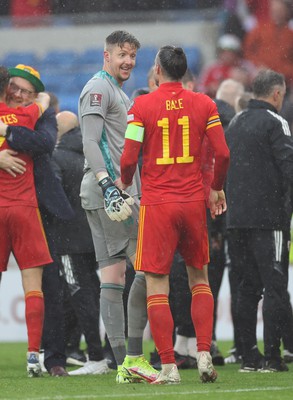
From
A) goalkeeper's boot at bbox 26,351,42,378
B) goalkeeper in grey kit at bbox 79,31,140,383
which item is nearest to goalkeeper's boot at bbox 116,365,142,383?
goalkeeper in grey kit at bbox 79,31,140,383

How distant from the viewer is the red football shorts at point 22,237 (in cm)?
804

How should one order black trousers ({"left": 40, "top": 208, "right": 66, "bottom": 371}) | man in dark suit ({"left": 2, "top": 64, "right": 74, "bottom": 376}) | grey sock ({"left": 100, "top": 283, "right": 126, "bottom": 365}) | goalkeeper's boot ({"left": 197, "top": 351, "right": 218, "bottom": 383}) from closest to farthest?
goalkeeper's boot ({"left": 197, "top": 351, "right": 218, "bottom": 383}) → grey sock ({"left": 100, "top": 283, "right": 126, "bottom": 365}) → man in dark suit ({"left": 2, "top": 64, "right": 74, "bottom": 376}) → black trousers ({"left": 40, "top": 208, "right": 66, "bottom": 371})

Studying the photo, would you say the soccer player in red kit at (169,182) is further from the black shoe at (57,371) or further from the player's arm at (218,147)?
the black shoe at (57,371)

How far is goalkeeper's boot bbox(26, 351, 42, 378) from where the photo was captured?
8.02 meters

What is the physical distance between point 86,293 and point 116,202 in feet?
7.21

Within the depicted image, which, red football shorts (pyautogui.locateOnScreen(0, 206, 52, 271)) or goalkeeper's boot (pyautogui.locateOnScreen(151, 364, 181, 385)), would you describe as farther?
red football shorts (pyautogui.locateOnScreen(0, 206, 52, 271))

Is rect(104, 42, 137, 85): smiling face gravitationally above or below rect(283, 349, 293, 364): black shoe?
above

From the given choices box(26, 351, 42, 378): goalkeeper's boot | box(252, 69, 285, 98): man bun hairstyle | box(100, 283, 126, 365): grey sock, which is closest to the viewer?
box(100, 283, 126, 365): grey sock

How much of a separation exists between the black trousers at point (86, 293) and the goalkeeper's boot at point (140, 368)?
48.8 inches

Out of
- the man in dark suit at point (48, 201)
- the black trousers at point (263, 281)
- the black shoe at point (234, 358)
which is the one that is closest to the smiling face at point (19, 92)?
the man in dark suit at point (48, 201)

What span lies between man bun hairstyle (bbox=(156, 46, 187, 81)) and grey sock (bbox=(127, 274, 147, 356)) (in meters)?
1.30

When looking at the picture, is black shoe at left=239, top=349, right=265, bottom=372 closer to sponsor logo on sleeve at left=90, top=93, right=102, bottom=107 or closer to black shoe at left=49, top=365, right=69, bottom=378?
black shoe at left=49, top=365, right=69, bottom=378

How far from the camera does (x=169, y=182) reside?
7.29m

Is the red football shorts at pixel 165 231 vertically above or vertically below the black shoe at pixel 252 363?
above
